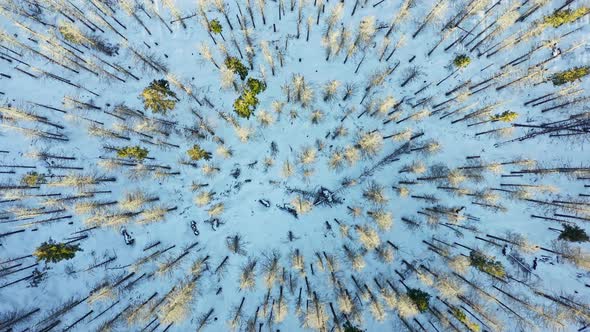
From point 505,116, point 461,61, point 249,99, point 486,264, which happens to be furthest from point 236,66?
point 486,264

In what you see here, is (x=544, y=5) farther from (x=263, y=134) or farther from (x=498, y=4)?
(x=263, y=134)

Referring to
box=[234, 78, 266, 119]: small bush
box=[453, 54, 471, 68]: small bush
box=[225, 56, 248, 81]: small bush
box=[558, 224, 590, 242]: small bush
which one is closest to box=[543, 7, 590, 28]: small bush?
box=[453, 54, 471, 68]: small bush

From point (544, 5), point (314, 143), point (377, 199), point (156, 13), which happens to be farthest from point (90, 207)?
point (544, 5)

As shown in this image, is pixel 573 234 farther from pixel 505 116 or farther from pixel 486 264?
pixel 505 116

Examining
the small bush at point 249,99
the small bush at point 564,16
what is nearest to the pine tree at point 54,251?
the small bush at point 249,99

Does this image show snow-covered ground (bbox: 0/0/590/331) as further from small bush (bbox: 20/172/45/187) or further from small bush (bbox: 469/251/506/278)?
small bush (bbox: 469/251/506/278)

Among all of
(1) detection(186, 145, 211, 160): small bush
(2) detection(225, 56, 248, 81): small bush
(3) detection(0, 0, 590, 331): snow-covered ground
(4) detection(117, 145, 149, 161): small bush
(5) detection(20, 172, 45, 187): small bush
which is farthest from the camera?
(5) detection(20, 172, 45, 187): small bush
